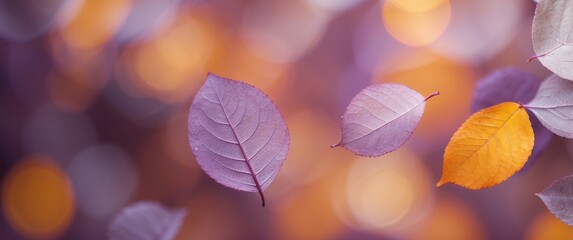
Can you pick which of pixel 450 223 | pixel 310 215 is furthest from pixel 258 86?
pixel 450 223

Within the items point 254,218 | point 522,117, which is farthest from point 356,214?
point 522,117

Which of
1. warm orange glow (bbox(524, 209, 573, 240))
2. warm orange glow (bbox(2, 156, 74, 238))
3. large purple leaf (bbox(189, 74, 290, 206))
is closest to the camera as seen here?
large purple leaf (bbox(189, 74, 290, 206))

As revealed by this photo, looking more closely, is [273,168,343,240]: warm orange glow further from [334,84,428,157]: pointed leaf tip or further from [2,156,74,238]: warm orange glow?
[334,84,428,157]: pointed leaf tip

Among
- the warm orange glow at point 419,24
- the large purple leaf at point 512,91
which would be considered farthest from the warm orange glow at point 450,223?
the large purple leaf at point 512,91

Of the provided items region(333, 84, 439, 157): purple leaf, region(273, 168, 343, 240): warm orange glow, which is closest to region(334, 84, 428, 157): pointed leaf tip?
region(333, 84, 439, 157): purple leaf

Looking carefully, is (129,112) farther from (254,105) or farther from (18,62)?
(254,105)

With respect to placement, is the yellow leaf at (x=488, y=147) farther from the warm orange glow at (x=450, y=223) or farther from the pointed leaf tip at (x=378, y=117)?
the warm orange glow at (x=450, y=223)
